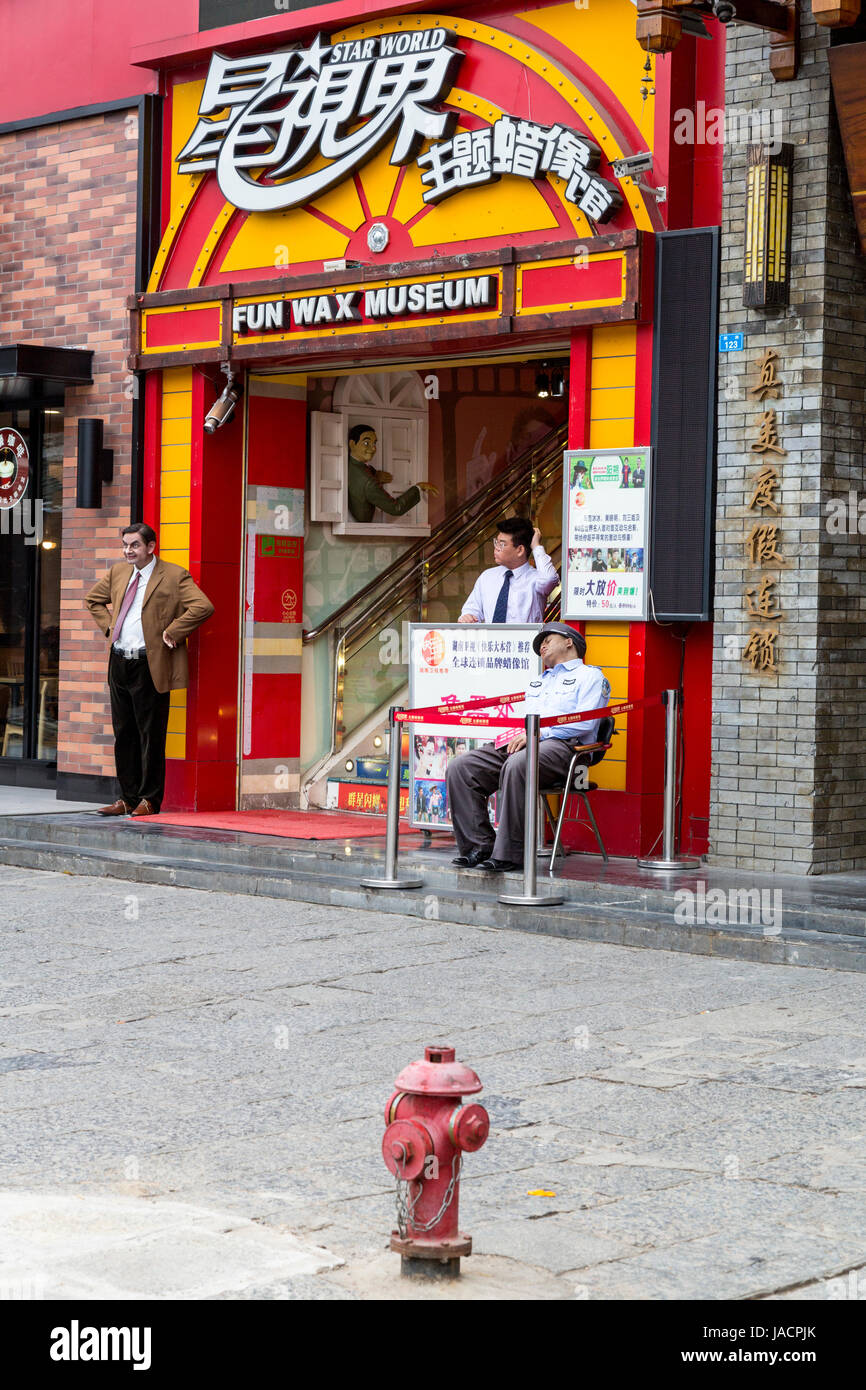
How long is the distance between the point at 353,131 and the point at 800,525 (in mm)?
4287

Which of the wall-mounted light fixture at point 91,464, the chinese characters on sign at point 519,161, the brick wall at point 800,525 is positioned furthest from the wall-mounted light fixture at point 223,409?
the brick wall at point 800,525

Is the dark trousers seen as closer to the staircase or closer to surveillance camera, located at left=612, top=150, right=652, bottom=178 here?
the staircase

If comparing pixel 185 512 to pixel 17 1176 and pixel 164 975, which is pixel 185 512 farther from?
pixel 17 1176

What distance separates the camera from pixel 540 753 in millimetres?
9727

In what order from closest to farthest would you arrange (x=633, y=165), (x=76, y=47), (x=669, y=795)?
1. (x=669, y=795)
2. (x=633, y=165)
3. (x=76, y=47)

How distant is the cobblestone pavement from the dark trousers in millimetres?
3552

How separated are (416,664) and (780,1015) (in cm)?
438

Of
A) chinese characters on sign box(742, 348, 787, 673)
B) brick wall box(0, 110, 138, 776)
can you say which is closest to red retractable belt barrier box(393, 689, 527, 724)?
chinese characters on sign box(742, 348, 787, 673)

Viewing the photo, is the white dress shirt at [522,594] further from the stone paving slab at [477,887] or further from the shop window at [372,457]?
the shop window at [372,457]

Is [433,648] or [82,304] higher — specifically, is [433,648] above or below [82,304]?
below

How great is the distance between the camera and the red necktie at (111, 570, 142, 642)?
1245 cm

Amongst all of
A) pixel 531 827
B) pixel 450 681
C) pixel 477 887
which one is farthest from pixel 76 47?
pixel 531 827

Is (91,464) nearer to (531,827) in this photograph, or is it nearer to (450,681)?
(450,681)

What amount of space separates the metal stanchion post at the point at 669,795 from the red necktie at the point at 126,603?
4075 mm
